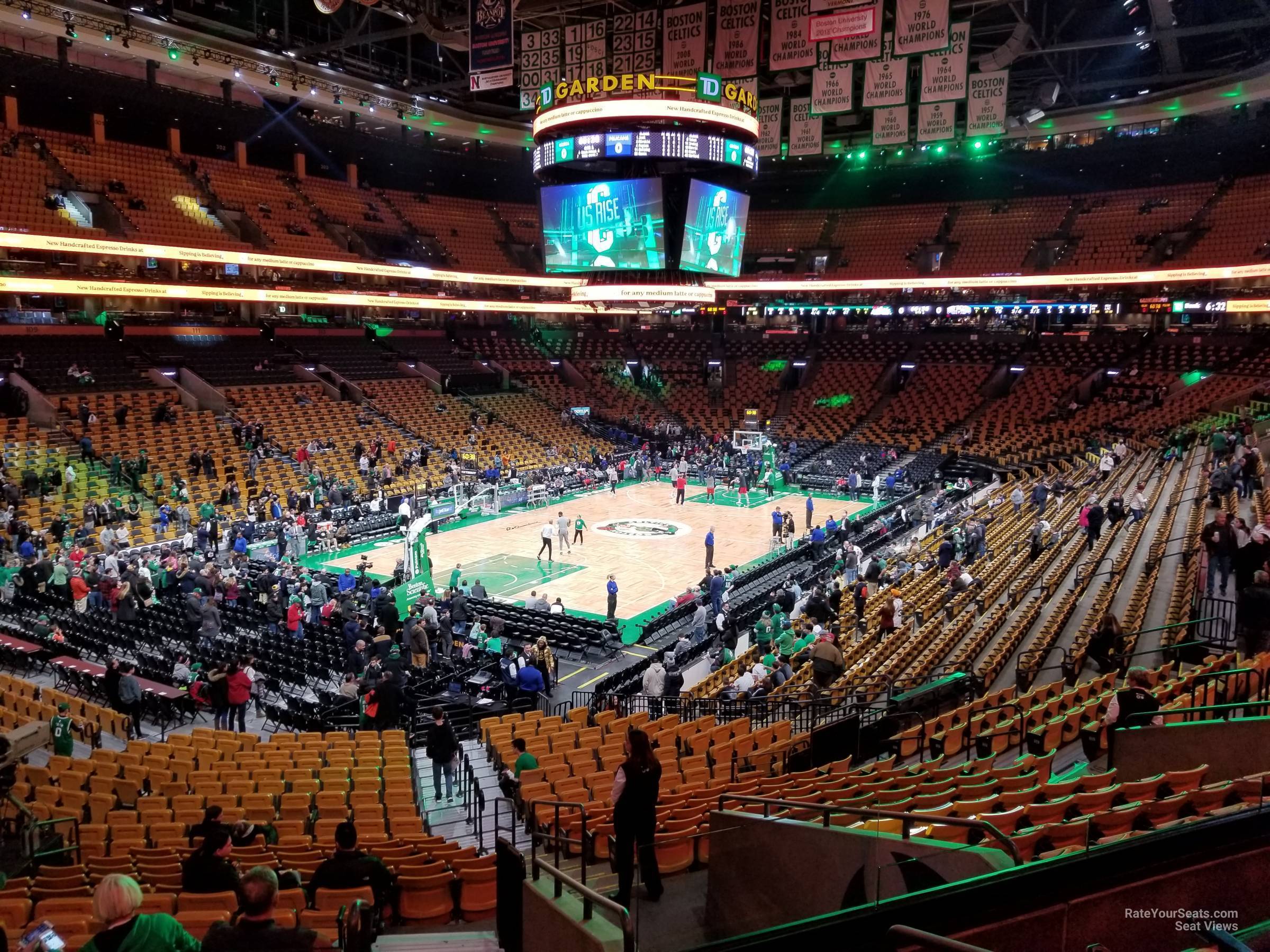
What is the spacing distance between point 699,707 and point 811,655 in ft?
6.57

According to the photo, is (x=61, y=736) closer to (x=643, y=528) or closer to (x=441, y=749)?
(x=441, y=749)

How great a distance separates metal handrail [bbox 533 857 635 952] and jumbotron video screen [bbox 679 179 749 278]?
2138 cm

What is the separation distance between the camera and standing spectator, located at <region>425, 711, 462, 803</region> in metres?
9.80

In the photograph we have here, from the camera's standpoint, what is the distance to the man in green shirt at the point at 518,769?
8.98 m

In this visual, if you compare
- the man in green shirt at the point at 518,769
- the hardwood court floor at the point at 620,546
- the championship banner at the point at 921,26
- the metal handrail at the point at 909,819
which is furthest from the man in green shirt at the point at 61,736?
the championship banner at the point at 921,26

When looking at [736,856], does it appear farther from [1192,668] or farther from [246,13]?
[246,13]

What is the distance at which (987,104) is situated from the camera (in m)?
23.9

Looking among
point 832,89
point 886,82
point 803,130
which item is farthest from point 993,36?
point 886,82

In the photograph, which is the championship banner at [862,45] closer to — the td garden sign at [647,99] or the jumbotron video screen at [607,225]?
the td garden sign at [647,99]

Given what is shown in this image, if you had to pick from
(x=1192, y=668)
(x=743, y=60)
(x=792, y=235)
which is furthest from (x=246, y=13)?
(x=1192, y=668)

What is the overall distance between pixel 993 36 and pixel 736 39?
720 inches

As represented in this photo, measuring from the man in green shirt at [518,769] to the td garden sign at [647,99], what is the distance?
1675 centimetres

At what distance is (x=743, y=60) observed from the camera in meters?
20.8

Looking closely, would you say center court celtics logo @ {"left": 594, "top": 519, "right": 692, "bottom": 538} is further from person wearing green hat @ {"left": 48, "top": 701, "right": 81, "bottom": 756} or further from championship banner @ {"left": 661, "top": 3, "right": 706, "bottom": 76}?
person wearing green hat @ {"left": 48, "top": 701, "right": 81, "bottom": 756}
